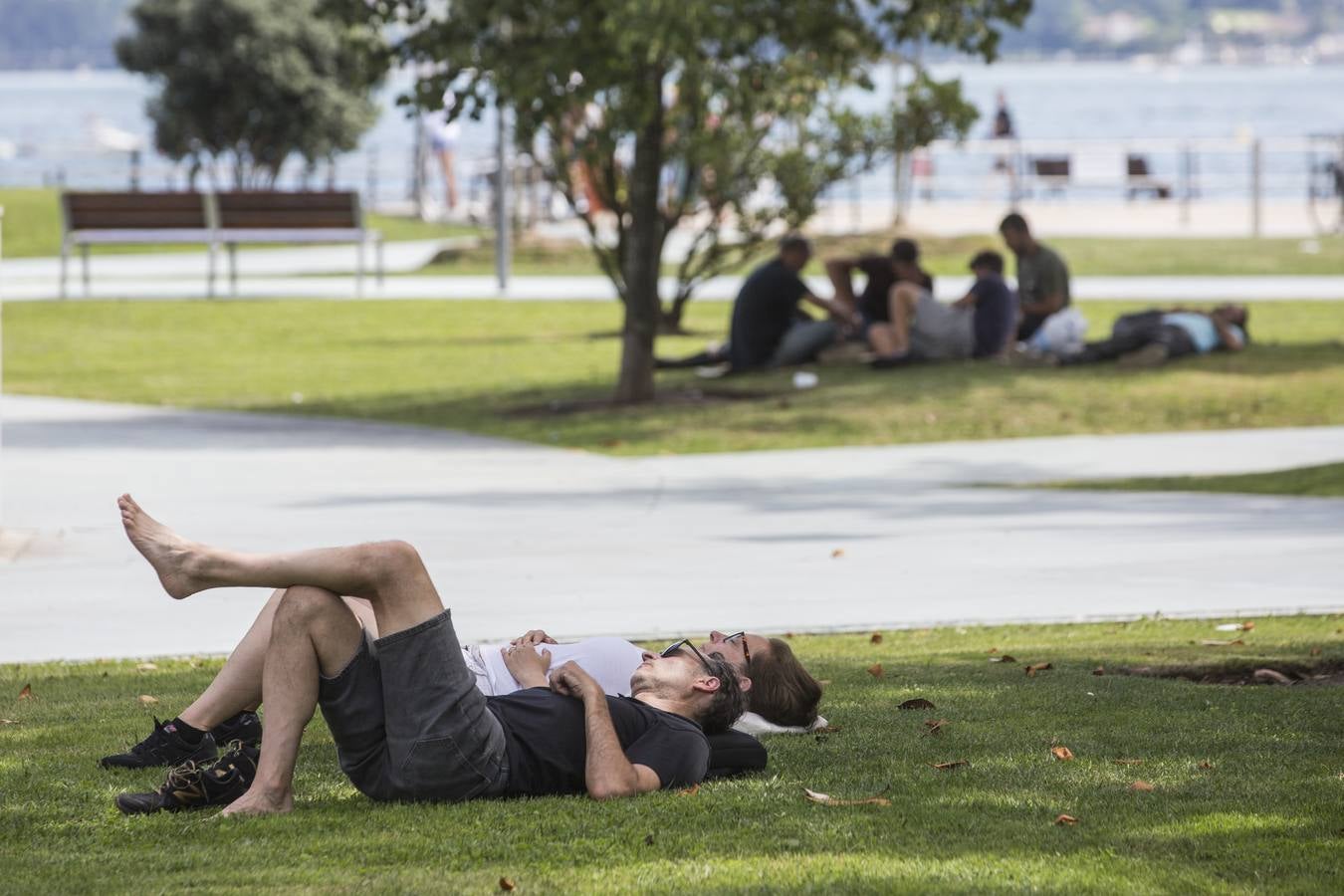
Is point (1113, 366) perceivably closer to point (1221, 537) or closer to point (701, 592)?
point (1221, 537)

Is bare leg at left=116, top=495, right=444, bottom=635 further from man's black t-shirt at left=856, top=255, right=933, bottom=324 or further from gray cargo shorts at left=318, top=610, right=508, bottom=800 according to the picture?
man's black t-shirt at left=856, top=255, right=933, bottom=324

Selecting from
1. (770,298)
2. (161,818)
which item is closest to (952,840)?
(161,818)

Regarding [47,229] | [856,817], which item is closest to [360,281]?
[47,229]

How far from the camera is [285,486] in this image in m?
12.2

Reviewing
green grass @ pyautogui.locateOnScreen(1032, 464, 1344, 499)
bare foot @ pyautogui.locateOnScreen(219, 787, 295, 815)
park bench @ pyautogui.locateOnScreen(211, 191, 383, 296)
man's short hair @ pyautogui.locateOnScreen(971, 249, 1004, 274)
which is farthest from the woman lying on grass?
park bench @ pyautogui.locateOnScreen(211, 191, 383, 296)

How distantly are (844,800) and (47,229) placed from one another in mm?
28384

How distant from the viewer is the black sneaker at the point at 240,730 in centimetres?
602

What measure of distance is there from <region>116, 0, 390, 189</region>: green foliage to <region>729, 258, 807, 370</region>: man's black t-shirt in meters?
21.9

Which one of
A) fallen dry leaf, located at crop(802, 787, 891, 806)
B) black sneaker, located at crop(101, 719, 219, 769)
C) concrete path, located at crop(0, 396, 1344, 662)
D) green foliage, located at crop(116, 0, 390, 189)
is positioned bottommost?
concrete path, located at crop(0, 396, 1344, 662)

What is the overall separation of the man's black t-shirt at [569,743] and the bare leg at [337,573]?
16.9 inches

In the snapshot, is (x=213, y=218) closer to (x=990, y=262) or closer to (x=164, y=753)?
(x=990, y=262)

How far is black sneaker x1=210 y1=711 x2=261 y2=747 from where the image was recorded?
602cm

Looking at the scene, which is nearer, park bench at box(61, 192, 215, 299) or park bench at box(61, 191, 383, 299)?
park bench at box(61, 192, 215, 299)

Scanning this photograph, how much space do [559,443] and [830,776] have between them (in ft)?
28.4
